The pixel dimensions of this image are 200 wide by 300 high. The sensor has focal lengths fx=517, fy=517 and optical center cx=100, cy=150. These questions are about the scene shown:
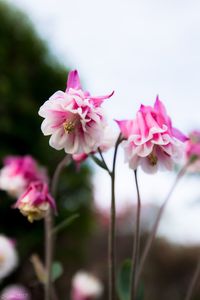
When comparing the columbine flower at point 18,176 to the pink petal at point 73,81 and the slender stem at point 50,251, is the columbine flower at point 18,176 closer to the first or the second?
the slender stem at point 50,251

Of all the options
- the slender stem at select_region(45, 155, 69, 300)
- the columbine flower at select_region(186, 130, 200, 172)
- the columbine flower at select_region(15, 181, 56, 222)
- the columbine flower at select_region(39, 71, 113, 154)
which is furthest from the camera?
the columbine flower at select_region(186, 130, 200, 172)

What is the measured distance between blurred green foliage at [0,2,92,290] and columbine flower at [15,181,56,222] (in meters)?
2.50

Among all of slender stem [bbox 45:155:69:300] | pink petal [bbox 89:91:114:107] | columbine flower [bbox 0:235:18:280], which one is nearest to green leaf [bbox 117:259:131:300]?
slender stem [bbox 45:155:69:300]

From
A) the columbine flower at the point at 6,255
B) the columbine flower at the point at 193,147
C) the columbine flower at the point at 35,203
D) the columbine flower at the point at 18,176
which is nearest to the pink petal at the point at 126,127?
the columbine flower at the point at 35,203

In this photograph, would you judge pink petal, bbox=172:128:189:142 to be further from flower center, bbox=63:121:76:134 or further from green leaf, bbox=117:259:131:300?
green leaf, bbox=117:259:131:300

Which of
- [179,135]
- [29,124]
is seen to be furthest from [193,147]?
[29,124]

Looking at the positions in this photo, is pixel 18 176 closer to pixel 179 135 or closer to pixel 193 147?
pixel 193 147

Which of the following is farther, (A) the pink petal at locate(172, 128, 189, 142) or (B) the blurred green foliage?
(B) the blurred green foliage

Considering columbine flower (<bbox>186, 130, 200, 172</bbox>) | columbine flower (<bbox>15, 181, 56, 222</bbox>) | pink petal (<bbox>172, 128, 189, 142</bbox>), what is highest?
pink petal (<bbox>172, 128, 189, 142</bbox>)

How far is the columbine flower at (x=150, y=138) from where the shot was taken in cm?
81

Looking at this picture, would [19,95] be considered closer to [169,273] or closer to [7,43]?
[7,43]

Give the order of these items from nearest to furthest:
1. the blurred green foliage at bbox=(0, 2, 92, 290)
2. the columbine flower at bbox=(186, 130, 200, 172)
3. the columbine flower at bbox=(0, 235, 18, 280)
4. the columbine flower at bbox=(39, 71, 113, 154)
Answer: the columbine flower at bbox=(39, 71, 113, 154) < the columbine flower at bbox=(186, 130, 200, 172) < the columbine flower at bbox=(0, 235, 18, 280) < the blurred green foliage at bbox=(0, 2, 92, 290)

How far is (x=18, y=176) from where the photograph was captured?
51.8 inches

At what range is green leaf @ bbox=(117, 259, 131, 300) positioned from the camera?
3.28ft
